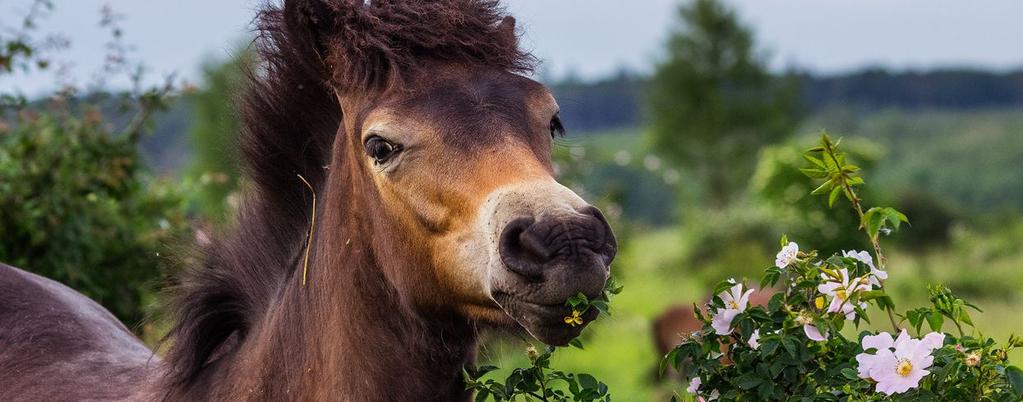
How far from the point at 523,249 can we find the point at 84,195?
4.74 meters

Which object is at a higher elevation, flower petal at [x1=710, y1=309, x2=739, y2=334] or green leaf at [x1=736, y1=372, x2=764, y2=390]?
flower petal at [x1=710, y1=309, x2=739, y2=334]

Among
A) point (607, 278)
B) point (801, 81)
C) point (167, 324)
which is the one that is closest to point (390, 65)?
point (607, 278)

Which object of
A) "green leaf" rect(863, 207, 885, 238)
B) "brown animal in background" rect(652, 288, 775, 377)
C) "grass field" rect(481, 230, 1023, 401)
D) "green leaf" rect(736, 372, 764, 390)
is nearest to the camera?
"green leaf" rect(736, 372, 764, 390)

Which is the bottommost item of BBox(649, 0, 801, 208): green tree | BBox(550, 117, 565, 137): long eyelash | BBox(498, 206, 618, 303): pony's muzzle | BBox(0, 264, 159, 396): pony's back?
BBox(0, 264, 159, 396): pony's back

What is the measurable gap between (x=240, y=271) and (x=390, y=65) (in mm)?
935

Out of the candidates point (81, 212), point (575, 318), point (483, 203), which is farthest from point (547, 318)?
point (81, 212)

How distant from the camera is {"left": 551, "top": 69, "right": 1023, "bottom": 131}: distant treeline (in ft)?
310

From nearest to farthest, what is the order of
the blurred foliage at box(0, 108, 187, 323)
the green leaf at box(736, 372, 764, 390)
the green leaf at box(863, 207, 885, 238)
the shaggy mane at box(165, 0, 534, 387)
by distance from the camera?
the green leaf at box(736, 372, 764, 390) < the green leaf at box(863, 207, 885, 238) < the shaggy mane at box(165, 0, 534, 387) < the blurred foliage at box(0, 108, 187, 323)

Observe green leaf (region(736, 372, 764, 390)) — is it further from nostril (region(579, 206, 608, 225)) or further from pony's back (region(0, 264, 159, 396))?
pony's back (region(0, 264, 159, 396))

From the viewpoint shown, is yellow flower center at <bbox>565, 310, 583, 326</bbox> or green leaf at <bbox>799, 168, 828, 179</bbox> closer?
yellow flower center at <bbox>565, 310, 583, 326</bbox>

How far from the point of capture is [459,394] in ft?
11.3

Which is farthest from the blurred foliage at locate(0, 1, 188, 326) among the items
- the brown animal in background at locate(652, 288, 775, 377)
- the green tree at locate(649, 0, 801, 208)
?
the green tree at locate(649, 0, 801, 208)

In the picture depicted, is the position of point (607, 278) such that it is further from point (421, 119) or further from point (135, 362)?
point (135, 362)

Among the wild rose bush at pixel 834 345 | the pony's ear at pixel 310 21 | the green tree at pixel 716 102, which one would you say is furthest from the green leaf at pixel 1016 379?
the green tree at pixel 716 102
